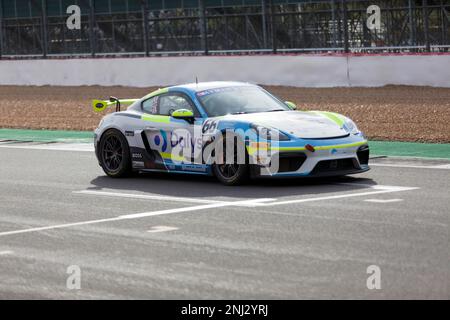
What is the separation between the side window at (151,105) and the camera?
1481cm

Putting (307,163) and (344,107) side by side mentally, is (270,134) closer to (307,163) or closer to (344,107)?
(307,163)

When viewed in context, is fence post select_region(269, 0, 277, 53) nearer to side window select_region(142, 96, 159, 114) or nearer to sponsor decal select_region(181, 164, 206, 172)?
side window select_region(142, 96, 159, 114)

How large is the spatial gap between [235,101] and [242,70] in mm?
17313

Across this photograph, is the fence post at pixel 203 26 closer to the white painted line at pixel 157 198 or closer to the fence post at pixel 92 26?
the fence post at pixel 92 26

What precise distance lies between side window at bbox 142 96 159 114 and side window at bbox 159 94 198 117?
0.07m

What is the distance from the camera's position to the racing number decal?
45.1 feet

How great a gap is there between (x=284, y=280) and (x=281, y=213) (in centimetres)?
315

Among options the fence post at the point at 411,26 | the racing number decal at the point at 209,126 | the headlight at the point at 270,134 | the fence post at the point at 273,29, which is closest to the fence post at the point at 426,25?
the fence post at the point at 411,26

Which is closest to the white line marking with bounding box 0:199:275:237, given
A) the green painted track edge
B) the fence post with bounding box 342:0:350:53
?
the green painted track edge

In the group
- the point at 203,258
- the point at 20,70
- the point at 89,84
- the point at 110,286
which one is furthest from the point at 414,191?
the point at 20,70

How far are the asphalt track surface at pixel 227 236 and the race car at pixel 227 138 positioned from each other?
0.24 metres

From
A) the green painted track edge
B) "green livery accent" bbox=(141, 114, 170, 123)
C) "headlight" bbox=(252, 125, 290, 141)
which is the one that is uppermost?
"green livery accent" bbox=(141, 114, 170, 123)

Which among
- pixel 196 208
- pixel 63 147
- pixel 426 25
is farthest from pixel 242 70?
pixel 196 208

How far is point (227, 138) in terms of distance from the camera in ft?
44.2
